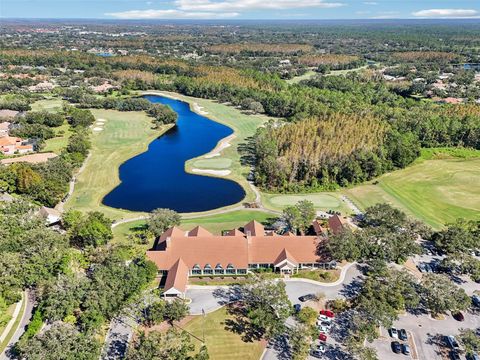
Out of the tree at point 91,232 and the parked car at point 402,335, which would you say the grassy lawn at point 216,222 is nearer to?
the tree at point 91,232

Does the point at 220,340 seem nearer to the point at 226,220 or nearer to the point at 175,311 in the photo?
the point at 175,311

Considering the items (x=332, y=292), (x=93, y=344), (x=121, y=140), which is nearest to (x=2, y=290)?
(x=93, y=344)

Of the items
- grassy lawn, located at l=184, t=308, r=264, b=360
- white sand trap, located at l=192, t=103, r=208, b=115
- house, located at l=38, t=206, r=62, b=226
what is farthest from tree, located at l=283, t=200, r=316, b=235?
white sand trap, located at l=192, t=103, r=208, b=115

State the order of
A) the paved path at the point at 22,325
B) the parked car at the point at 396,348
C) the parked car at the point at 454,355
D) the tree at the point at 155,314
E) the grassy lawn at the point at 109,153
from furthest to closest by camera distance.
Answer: the grassy lawn at the point at 109,153 < the tree at the point at 155,314 < the parked car at the point at 396,348 < the paved path at the point at 22,325 < the parked car at the point at 454,355

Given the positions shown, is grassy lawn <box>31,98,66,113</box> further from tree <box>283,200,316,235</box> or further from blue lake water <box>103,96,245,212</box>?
tree <box>283,200,316,235</box>

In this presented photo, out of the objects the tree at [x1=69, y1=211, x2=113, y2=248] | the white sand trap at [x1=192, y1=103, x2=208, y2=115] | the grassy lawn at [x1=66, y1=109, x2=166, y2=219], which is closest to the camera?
the tree at [x1=69, y1=211, x2=113, y2=248]

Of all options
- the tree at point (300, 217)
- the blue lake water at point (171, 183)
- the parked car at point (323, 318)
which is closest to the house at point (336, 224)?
the tree at point (300, 217)

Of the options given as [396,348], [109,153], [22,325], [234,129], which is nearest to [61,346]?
[22,325]
